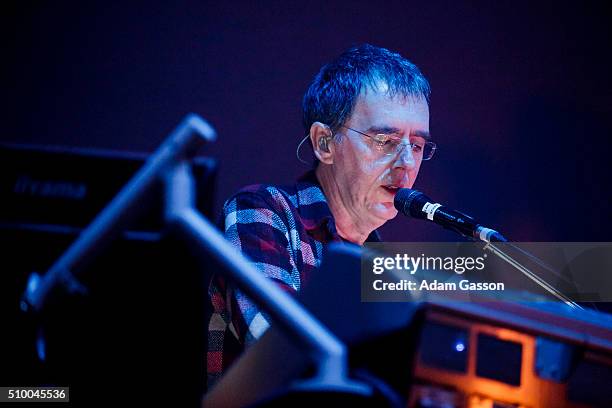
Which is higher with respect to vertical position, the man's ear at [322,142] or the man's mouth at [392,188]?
the man's ear at [322,142]

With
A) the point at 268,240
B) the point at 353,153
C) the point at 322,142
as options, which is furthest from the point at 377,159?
the point at 268,240

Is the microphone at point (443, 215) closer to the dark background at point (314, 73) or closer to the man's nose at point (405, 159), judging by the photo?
the man's nose at point (405, 159)

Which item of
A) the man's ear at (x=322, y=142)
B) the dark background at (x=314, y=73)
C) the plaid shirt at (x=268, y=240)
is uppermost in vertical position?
→ the dark background at (x=314, y=73)

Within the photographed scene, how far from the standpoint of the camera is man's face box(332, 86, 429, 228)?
2051mm

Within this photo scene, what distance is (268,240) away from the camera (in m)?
1.66

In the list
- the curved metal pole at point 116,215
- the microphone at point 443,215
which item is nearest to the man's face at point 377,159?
the microphone at point 443,215

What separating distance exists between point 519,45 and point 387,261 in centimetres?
197

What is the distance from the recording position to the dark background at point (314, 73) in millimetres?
2279

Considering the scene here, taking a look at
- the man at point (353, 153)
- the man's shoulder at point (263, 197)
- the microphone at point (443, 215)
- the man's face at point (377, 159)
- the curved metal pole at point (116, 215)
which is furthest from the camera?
the man's face at point (377, 159)

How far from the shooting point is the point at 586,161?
2.68m

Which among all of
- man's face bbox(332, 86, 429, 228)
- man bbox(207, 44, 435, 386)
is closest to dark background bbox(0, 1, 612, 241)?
man bbox(207, 44, 435, 386)

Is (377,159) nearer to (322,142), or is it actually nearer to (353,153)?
(353,153)

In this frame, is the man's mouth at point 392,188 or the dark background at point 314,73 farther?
the dark background at point 314,73

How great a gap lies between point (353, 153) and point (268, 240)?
522 millimetres
